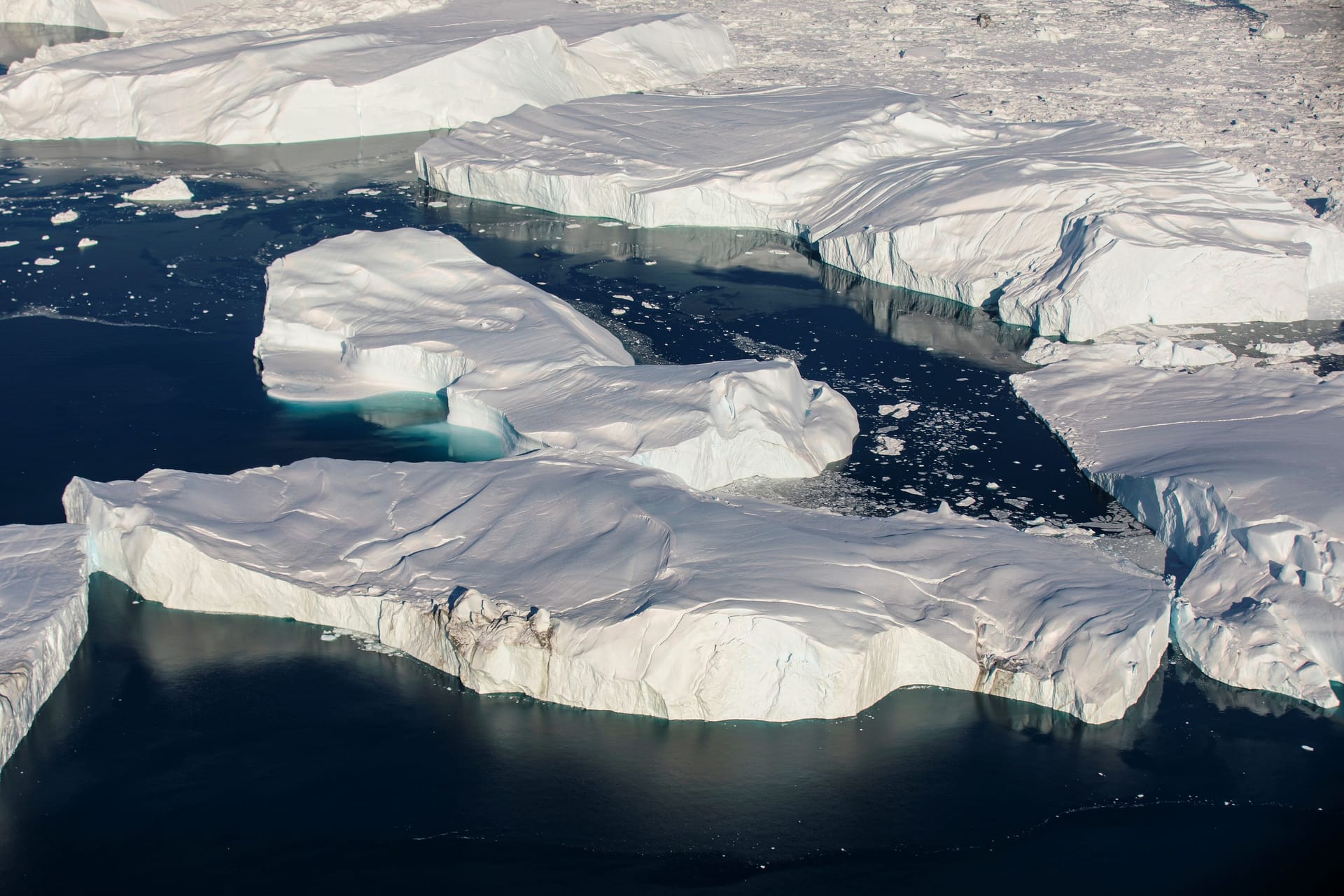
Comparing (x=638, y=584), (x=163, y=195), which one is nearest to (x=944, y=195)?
(x=638, y=584)

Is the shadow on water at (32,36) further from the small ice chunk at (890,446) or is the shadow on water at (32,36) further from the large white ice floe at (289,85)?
the small ice chunk at (890,446)

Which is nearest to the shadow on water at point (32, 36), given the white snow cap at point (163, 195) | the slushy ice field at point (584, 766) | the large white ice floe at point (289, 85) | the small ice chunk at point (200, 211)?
the large white ice floe at point (289, 85)

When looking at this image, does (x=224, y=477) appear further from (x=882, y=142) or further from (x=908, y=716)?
(x=882, y=142)

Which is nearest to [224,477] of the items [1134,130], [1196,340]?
[1196,340]

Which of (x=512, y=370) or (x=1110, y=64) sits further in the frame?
(x=1110, y=64)

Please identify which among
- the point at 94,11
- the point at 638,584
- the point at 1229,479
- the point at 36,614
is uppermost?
the point at 94,11

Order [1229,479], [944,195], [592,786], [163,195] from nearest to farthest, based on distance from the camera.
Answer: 1. [592,786]
2. [1229,479]
3. [944,195]
4. [163,195]

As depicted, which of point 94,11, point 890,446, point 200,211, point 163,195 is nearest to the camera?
point 890,446

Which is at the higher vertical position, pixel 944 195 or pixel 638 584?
pixel 944 195

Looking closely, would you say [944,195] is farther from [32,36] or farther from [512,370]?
[32,36]
